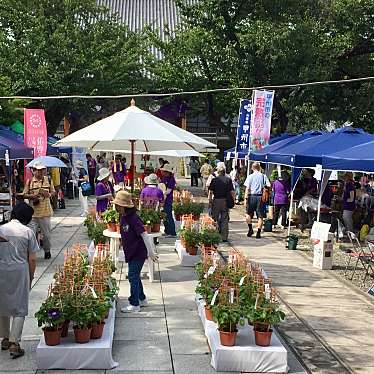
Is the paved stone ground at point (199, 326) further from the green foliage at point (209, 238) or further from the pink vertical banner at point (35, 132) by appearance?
the pink vertical banner at point (35, 132)

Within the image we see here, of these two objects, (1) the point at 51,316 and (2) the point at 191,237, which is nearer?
(1) the point at 51,316

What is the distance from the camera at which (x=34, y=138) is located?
15117 mm

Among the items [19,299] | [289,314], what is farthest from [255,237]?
[19,299]

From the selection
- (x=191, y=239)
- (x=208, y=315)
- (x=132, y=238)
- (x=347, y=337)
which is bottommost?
(x=347, y=337)

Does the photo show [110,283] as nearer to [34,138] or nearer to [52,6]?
[34,138]

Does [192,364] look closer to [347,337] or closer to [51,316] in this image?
[51,316]

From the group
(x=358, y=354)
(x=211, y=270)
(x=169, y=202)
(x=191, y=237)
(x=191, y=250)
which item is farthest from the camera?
(x=169, y=202)

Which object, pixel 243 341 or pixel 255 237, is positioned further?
pixel 255 237

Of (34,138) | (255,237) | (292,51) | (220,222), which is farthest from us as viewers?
(292,51)

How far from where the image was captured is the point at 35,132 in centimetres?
1518

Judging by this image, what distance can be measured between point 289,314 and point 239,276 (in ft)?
5.75

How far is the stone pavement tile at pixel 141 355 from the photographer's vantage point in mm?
5430

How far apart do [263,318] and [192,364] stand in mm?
842

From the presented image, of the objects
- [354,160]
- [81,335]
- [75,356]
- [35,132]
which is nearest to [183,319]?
[81,335]
